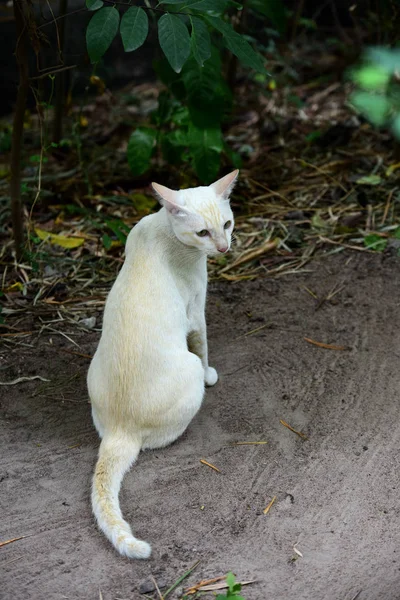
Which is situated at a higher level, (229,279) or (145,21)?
Answer: (145,21)

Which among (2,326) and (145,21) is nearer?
(145,21)

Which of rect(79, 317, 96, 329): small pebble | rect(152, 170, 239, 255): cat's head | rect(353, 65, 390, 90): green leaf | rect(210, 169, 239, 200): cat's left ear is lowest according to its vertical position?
rect(79, 317, 96, 329): small pebble

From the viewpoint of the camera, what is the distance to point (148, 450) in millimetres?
3172

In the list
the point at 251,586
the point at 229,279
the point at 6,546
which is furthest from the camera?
the point at 229,279

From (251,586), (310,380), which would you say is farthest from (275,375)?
(251,586)

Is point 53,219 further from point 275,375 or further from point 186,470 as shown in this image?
point 186,470

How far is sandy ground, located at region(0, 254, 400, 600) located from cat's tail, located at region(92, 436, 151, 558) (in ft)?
0.23

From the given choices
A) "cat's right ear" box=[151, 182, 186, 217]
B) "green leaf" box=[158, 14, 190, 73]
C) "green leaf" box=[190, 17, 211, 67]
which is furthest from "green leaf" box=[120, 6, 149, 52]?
"cat's right ear" box=[151, 182, 186, 217]

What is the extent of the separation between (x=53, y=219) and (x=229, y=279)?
1603 millimetres

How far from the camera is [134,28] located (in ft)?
9.07

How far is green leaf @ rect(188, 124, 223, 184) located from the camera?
480cm

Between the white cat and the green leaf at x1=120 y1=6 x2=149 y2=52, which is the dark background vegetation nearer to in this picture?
the green leaf at x1=120 y1=6 x2=149 y2=52

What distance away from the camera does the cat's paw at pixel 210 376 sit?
3.58 m

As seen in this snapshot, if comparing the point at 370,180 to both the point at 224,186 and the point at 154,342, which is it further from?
the point at 154,342
